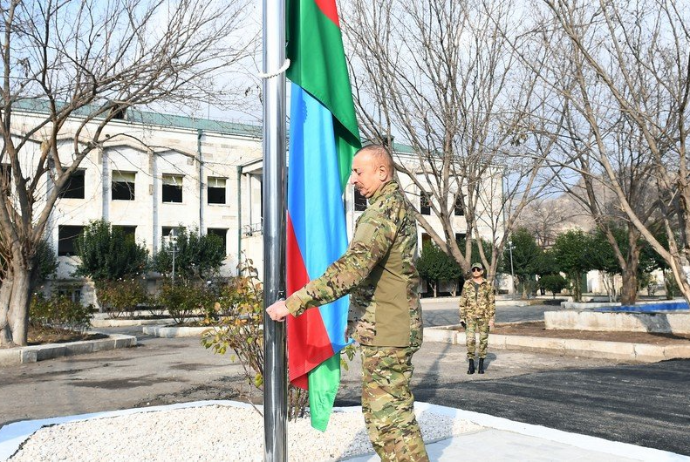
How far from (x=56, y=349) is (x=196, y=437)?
379 inches

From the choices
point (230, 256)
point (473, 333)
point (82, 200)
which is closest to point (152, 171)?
point (82, 200)

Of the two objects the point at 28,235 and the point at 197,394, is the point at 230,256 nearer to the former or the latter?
the point at 28,235

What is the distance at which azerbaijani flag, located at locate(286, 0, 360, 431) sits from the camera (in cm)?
391

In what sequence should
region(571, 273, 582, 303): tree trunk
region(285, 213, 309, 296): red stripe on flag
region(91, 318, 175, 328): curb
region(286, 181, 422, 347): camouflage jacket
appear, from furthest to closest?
region(571, 273, 582, 303): tree trunk → region(91, 318, 175, 328): curb → region(285, 213, 309, 296): red stripe on flag → region(286, 181, 422, 347): camouflage jacket

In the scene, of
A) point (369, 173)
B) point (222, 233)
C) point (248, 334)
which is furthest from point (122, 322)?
point (369, 173)

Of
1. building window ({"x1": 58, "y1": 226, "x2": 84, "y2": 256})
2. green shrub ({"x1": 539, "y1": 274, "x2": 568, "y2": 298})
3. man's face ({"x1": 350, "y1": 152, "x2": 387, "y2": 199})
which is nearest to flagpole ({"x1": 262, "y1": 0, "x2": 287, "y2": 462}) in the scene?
man's face ({"x1": 350, "y1": 152, "x2": 387, "y2": 199})

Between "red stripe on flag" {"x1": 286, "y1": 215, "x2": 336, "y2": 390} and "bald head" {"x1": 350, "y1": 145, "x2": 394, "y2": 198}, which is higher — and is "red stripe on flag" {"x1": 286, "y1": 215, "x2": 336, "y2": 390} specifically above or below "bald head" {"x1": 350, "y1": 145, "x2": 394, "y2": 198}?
below

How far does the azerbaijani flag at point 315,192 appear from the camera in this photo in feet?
12.8

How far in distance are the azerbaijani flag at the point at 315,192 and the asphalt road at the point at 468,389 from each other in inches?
115

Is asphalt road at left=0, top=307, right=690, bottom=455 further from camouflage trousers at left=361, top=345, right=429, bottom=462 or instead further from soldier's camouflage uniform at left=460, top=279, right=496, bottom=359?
camouflage trousers at left=361, top=345, right=429, bottom=462

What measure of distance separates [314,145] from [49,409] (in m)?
5.94

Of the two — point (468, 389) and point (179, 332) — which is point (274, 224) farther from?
point (179, 332)

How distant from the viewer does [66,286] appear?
34.9m

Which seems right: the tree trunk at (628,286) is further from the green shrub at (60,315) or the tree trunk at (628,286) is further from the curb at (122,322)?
the curb at (122,322)
